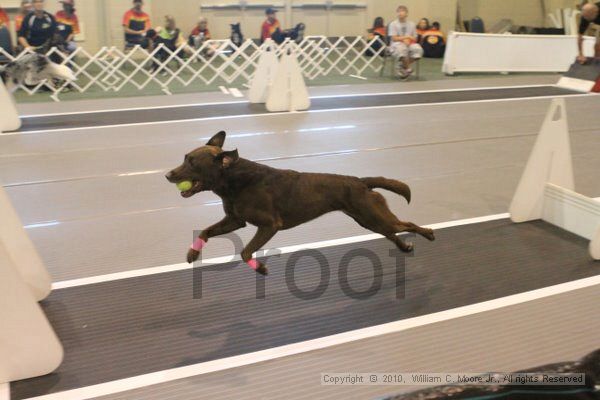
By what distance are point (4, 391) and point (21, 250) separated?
0.81m

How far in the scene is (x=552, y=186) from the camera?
157 inches

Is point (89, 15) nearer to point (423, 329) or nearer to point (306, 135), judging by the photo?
point (306, 135)

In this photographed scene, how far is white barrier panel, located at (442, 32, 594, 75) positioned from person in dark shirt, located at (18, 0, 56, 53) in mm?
7521

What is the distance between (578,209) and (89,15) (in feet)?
39.8

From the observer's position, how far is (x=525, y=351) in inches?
99.7

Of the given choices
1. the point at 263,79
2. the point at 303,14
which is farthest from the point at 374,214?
the point at 303,14

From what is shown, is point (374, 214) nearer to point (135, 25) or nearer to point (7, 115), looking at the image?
point (7, 115)

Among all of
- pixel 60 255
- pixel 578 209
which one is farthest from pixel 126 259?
pixel 578 209

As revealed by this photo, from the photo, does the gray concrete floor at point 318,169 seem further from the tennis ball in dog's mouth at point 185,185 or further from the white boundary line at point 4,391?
the tennis ball in dog's mouth at point 185,185

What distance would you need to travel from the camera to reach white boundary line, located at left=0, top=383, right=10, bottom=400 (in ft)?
7.26

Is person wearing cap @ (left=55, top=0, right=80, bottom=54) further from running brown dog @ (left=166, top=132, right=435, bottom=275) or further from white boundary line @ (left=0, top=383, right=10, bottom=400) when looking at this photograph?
white boundary line @ (left=0, top=383, right=10, bottom=400)

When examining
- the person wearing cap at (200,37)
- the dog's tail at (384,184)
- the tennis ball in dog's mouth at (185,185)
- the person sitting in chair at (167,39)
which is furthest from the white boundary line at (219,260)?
the person wearing cap at (200,37)

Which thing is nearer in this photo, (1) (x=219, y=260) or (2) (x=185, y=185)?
(2) (x=185, y=185)

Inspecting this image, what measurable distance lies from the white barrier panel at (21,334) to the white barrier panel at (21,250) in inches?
21.1
